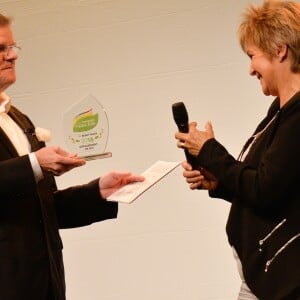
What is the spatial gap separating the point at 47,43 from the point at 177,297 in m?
1.59

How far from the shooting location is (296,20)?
5.43ft

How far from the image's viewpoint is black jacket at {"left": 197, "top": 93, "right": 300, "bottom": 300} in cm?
155

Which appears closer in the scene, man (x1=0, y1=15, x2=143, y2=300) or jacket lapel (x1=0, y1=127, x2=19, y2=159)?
man (x1=0, y1=15, x2=143, y2=300)

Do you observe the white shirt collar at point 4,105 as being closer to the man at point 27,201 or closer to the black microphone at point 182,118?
the man at point 27,201

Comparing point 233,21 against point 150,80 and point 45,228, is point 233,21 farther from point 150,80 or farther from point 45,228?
point 45,228

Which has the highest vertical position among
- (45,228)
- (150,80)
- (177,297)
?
(150,80)

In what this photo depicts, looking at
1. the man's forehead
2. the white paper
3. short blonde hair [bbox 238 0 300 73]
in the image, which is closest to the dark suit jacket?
the white paper

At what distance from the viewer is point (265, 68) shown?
5.58 feet

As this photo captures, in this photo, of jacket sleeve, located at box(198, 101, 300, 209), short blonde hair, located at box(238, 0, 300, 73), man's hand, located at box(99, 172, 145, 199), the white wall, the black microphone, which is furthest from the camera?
the white wall

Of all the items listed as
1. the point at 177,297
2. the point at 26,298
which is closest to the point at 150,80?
the point at 177,297

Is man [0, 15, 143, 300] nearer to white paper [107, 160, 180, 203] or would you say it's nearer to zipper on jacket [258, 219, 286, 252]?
white paper [107, 160, 180, 203]

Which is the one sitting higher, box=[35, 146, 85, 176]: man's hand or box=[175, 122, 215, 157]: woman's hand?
box=[175, 122, 215, 157]: woman's hand

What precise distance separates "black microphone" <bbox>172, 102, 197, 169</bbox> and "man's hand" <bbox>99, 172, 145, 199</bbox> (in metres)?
0.25

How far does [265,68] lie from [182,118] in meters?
0.29
